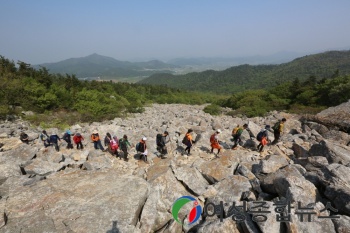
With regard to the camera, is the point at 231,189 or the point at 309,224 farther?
the point at 231,189

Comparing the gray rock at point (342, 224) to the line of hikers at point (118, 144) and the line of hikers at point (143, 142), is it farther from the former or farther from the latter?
the line of hikers at point (118, 144)

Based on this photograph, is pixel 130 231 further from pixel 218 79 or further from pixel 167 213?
pixel 218 79

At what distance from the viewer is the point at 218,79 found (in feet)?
493

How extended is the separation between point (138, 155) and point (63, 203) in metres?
5.07

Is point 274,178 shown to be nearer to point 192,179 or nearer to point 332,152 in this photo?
point 192,179

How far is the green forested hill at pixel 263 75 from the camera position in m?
111

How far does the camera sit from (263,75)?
14075cm

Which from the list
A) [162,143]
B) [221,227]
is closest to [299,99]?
[162,143]

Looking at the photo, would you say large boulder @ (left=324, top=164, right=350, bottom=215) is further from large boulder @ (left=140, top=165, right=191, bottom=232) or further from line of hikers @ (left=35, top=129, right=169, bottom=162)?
line of hikers @ (left=35, top=129, right=169, bottom=162)

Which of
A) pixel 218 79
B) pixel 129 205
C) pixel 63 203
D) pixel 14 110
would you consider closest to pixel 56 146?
pixel 63 203

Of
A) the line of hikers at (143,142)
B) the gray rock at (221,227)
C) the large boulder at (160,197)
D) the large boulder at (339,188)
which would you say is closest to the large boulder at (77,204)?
the large boulder at (160,197)

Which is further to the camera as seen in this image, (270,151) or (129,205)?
(270,151)

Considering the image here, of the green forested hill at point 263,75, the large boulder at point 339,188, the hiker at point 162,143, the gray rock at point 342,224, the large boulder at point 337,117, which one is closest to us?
the gray rock at point 342,224

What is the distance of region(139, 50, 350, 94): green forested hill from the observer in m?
111
